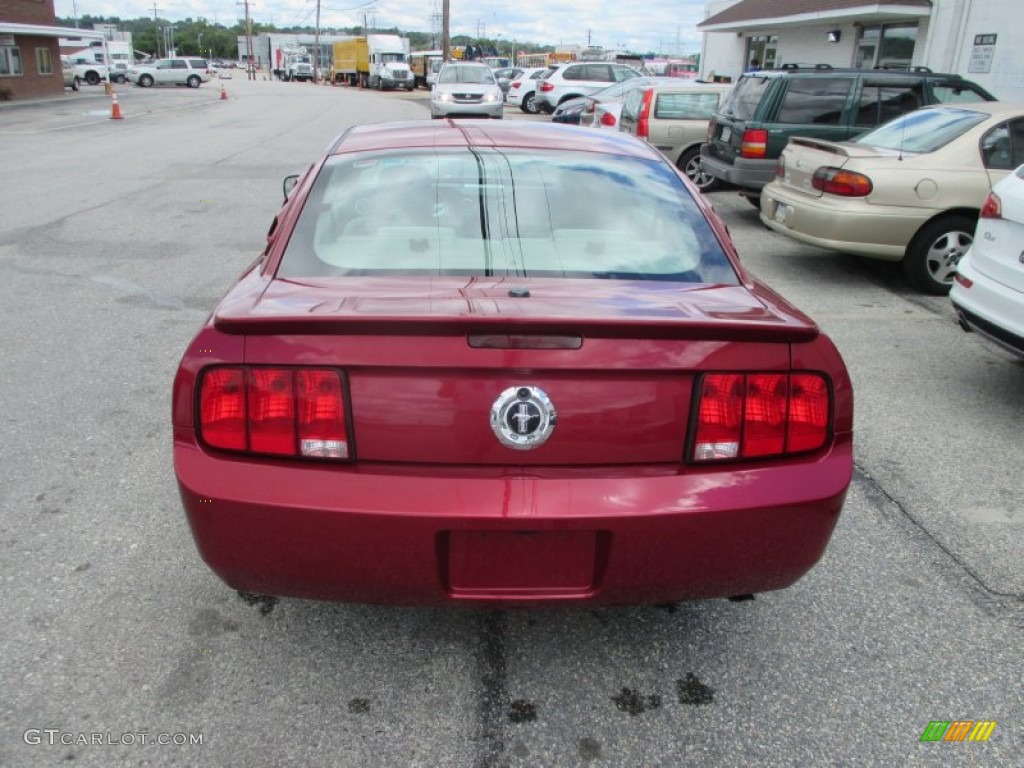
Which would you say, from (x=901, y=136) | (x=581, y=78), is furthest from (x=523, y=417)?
(x=581, y=78)

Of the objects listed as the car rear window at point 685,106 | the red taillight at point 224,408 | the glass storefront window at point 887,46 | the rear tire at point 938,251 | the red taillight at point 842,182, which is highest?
the glass storefront window at point 887,46

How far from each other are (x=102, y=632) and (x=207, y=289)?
15.6ft

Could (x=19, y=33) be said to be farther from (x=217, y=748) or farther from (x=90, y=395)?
(x=217, y=748)

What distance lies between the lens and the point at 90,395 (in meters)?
4.83

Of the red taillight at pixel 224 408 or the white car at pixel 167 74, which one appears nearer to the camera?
the red taillight at pixel 224 408

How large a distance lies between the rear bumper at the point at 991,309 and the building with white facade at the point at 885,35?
522 inches

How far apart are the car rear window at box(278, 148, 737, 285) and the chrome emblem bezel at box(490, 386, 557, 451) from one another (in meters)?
0.67

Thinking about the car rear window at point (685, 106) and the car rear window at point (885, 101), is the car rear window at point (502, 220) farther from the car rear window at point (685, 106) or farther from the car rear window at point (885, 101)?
the car rear window at point (685, 106)

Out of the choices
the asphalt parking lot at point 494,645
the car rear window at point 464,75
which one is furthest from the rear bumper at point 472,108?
the asphalt parking lot at point 494,645

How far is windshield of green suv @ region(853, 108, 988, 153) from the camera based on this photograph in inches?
293

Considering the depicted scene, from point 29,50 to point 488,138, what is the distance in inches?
1676

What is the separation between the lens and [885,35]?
21.3m

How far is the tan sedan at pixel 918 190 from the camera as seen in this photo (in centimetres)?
725

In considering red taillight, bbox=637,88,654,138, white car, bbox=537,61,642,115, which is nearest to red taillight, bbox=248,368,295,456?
red taillight, bbox=637,88,654,138
